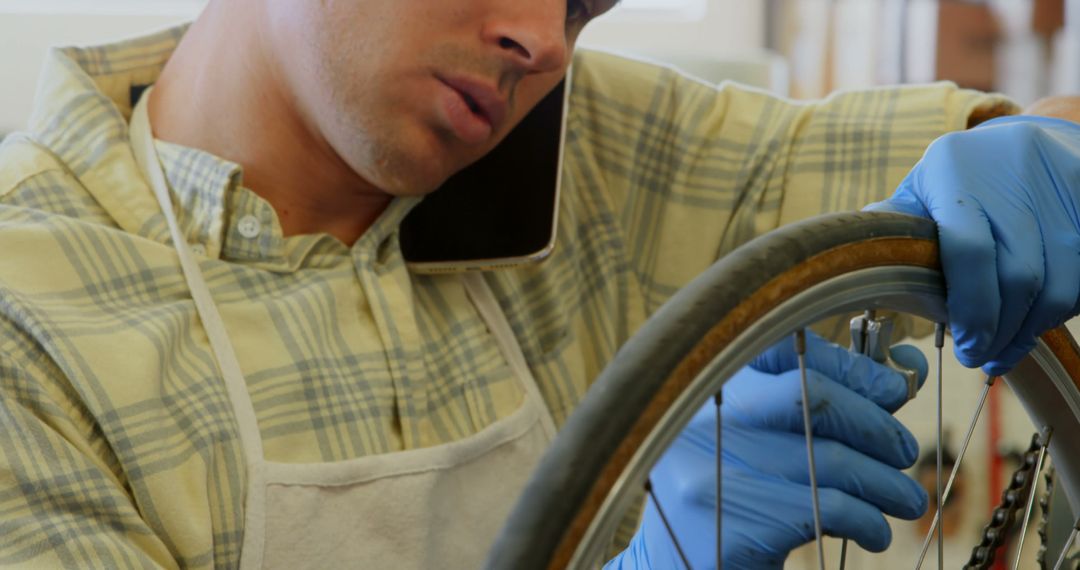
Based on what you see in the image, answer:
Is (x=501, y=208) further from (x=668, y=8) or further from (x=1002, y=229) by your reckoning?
(x=668, y=8)

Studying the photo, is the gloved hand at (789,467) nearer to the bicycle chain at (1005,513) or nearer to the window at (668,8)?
the bicycle chain at (1005,513)

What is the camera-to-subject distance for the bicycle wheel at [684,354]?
36 cm

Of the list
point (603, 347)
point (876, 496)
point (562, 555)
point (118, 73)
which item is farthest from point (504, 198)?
point (562, 555)

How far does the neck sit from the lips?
0.11 metres

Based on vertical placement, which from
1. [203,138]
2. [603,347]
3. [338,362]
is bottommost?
[603,347]

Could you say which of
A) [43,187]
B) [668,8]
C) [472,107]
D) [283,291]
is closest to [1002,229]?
[472,107]

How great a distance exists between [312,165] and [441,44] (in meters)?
0.15

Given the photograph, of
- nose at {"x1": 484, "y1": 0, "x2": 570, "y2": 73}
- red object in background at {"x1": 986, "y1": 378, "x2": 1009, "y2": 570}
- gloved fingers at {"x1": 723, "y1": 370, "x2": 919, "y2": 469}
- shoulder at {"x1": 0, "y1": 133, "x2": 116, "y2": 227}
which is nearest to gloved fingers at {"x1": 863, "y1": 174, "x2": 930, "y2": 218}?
gloved fingers at {"x1": 723, "y1": 370, "x2": 919, "y2": 469}

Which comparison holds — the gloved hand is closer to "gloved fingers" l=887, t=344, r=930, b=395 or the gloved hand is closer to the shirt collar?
"gloved fingers" l=887, t=344, r=930, b=395

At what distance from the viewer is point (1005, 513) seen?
1.89 feet

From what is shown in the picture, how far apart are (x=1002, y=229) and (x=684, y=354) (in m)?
0.24

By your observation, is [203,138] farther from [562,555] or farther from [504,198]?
[562,555]

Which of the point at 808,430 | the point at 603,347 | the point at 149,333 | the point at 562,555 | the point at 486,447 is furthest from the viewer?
the point at 603,347

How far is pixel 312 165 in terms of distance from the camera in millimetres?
837
